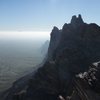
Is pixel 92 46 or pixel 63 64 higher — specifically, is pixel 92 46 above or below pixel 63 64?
above

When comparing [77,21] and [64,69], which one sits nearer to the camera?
[64,69]

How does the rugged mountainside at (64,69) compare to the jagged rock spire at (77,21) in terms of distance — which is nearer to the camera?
the rugged mountainside at (64,69)

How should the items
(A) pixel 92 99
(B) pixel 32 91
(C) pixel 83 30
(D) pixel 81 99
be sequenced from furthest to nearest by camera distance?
(C) pixel 83 30, (B) pixel 32 91, (D) pixel 81 99, (A) pixel 92 99

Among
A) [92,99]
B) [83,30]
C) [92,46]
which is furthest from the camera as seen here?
[83,30]

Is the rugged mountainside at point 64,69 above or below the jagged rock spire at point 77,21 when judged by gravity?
below

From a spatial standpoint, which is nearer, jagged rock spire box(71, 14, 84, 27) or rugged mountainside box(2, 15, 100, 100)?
rugged mountainside box(2, 15, 100, 100)

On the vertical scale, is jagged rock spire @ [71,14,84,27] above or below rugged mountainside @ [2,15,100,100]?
above

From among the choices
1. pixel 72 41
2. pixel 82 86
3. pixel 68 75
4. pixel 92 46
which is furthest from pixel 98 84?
pixel 72 41

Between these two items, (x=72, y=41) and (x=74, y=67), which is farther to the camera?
(x=72, y=41)

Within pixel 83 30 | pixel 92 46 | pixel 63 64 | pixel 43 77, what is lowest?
pixel 43 77

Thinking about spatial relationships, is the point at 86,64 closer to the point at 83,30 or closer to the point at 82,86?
the point at 83,30

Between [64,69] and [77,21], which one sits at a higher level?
[77,21]
